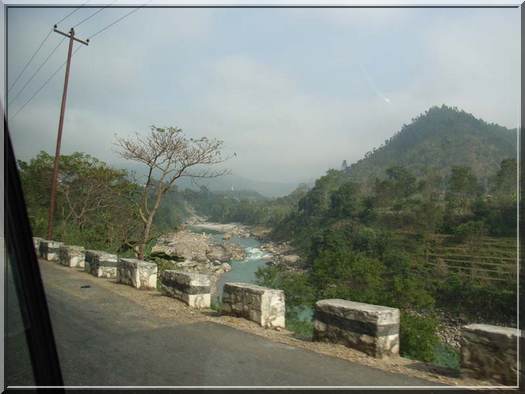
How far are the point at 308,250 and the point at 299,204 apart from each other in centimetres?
1616

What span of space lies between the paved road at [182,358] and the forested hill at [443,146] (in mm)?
70325

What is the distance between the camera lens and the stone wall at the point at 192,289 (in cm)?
789

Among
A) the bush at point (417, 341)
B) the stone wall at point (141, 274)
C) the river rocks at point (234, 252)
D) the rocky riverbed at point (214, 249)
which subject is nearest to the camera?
the stone wall at point (141, 274)

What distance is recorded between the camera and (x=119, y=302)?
7949 millimetres

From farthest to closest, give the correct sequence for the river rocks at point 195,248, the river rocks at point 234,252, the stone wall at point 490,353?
the river rocks at point 234,252
the river rocks at point 195,248
the stone wall at point 490,353

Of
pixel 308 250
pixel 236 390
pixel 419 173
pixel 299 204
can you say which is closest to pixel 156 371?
pixel 236 390

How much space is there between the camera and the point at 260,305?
20.7 feet

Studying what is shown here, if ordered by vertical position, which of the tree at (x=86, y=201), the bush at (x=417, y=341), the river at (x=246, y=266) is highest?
the tree at (x=86, y=201)

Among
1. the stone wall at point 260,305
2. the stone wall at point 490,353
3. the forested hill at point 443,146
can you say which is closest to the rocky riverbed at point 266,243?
the forested hill at point 443,146

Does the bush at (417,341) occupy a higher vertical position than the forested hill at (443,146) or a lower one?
lower

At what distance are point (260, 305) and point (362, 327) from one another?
6.36 feet

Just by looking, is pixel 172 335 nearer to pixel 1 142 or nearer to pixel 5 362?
pixel 5 362

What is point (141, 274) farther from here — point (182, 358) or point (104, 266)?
point (182, 358)

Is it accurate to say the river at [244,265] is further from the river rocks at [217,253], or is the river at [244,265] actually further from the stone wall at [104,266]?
the stone wall at [104,266]
